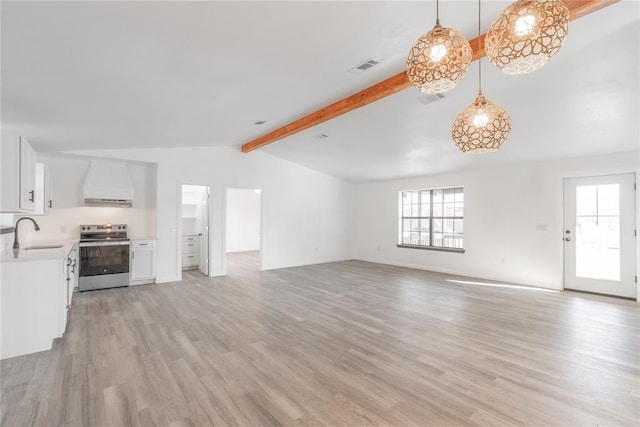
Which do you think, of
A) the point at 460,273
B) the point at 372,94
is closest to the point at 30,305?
the point at 372,94

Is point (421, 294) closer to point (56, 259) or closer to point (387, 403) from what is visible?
point (387, 403)

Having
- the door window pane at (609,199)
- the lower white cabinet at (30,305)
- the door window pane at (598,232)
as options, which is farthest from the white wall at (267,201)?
the door window pane at (609,199)

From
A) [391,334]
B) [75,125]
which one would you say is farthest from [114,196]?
[391,334]

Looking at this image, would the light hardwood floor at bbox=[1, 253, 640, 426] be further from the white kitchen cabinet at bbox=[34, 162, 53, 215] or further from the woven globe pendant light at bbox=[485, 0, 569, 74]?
the woven globe pendant light at bbox=[485, 0, 569, 74]

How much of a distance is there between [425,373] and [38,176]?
601cm

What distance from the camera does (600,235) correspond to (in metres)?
5.21

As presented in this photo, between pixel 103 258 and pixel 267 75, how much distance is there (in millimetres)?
4743

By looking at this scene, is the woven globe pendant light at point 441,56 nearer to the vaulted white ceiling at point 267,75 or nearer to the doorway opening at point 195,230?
the vaulted white ceiling at point 267,75

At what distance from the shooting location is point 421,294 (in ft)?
17.1

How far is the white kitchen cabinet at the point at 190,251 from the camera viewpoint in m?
7.67

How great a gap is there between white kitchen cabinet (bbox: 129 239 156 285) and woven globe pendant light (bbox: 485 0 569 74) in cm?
641

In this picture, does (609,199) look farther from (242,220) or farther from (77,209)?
(242,220)

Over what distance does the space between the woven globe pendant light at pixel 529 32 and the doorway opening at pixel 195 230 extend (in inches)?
256

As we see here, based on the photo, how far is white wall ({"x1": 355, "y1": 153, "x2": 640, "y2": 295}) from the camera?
5539mm
